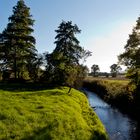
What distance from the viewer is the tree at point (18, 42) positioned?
207 feet

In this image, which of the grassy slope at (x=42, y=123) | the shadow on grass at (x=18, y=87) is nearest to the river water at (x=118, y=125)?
the grassy slope at (x=42, y=123)

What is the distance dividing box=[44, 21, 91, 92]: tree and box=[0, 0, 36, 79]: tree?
4548 mm

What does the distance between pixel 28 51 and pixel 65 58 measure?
1046 centimetres

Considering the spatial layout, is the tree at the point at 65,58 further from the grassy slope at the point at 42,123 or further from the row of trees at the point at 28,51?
the grassy slope at the point at 42,123

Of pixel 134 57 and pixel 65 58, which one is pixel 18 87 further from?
pixel 134 57

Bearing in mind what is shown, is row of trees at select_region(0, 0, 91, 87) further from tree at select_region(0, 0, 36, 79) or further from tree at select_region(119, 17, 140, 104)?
tree at select_region(119, 17, 140, 104)

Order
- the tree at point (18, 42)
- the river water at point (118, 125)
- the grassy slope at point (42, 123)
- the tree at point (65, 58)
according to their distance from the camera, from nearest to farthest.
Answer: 1. the grassy slope at point (42, 123)
2. the river water at point (118, 125)
3. the tree at point (65, 58)
4. the tree at point (18, 42)

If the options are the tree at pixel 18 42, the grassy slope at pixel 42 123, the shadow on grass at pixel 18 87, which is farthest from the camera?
the tree at pixel 18 42

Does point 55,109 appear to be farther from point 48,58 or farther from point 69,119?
point 48,58

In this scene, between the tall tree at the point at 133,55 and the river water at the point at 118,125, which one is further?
the tall tree at the point at 133,55

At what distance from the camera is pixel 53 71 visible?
62.3m

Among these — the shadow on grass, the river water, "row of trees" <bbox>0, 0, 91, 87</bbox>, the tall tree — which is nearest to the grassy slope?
the river water

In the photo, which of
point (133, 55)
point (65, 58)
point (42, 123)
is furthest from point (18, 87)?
point (42, 123)

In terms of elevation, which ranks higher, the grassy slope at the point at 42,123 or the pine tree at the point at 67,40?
the pine tree at the point at 67,40
